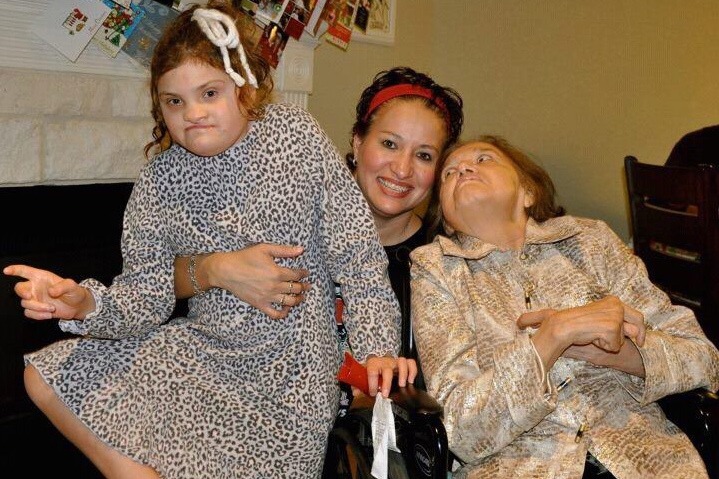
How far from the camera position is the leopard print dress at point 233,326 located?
5.33 feet

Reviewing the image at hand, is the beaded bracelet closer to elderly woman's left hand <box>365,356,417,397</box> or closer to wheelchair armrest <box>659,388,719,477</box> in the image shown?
elderly woman's left hand <box>365,356,417,397</box>

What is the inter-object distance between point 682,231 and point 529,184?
777mm

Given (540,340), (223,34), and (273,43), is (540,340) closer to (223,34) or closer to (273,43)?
(223,34)

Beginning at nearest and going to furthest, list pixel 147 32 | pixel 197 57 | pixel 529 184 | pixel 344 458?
1. pixel 197 57
2. pixel 344 458
3. pixel 529 184
4. pixel 147 32

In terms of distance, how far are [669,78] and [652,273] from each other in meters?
1.00

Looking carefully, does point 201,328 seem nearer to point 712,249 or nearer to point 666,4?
point 712,249

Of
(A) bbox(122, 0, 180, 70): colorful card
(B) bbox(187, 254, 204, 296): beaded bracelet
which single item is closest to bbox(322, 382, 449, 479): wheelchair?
(B) bbox(187, 254, 204, 296): beaded bracelet

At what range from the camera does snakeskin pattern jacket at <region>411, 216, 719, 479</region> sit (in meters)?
1.61

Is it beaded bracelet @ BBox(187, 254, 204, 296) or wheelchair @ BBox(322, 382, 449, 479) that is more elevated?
beaded bracelet @ BBox(187, 254, 204, 296)

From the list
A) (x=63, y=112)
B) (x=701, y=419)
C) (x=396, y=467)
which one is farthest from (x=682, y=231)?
(x=63, y=112)

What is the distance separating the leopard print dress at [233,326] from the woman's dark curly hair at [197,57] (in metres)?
0.05

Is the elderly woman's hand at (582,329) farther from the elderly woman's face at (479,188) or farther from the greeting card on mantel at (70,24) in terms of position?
the greeting card on mantel at (70,24)

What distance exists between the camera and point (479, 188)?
1883 mm

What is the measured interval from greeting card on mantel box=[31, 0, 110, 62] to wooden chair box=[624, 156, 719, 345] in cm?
172
